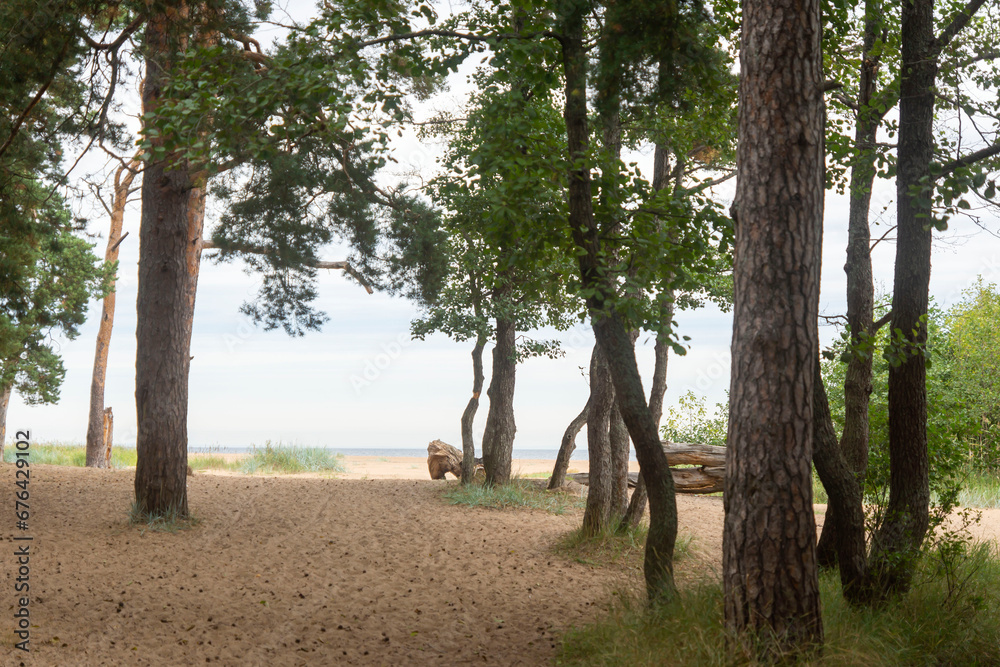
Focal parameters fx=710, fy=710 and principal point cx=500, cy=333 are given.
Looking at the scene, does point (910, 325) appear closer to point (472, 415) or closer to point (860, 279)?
point (860, 279)

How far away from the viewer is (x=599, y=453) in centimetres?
796

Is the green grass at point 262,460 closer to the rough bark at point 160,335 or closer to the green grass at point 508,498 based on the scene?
the green grass at point 508,498

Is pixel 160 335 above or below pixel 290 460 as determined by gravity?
above

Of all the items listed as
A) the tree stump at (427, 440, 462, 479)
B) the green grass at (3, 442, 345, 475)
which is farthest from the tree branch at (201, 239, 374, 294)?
the green grass at (3, 442, 345, 475)

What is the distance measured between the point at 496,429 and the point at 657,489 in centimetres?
662

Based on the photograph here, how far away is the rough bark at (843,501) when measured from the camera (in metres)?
4.86

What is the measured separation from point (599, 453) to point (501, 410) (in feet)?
13.0

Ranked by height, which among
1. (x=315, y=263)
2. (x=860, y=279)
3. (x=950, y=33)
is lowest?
(x=860, y=279)

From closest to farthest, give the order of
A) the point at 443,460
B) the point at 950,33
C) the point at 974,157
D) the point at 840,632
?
the point at 840,632 → the point at 974,157 → the point at 950,33 → the point at 443,460

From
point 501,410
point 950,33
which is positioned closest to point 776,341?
point 950,33

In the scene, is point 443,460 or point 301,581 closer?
point 301,581

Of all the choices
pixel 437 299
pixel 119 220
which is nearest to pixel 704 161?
pixel 437 299

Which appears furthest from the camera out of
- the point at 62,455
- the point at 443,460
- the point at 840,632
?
the point at 62,455

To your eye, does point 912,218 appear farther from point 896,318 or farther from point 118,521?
point 118,521
